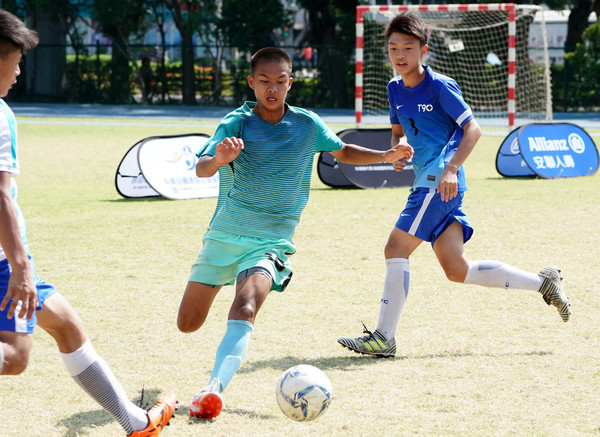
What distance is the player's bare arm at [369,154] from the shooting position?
514cm

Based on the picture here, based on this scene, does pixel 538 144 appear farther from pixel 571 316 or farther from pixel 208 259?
pixel 208 259

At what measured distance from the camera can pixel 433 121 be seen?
545cm

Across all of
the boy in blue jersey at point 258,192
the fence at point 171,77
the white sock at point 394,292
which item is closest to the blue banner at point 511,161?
the white sock at point 394,292

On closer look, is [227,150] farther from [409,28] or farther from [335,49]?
[335,49]

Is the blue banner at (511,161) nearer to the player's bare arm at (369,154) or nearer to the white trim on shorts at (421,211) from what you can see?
the white trim on shorts at (421,211)

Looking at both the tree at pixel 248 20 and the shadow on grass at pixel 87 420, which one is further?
the tree at pixel 248 20

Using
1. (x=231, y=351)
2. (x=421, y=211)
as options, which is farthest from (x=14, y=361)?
(x=421, y=211)

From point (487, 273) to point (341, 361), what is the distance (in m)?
1.13

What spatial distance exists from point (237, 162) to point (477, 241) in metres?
4.78

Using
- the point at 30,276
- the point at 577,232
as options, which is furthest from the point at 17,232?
the point at 577,232

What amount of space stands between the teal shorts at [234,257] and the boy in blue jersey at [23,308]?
2.83ft

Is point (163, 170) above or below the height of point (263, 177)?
below

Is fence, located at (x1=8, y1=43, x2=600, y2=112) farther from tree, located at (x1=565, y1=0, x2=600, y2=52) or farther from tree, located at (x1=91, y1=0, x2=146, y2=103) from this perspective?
tree, located at (x1=565, y1=0, x2=600, y2=52)

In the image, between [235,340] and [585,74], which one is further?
[585,74]
